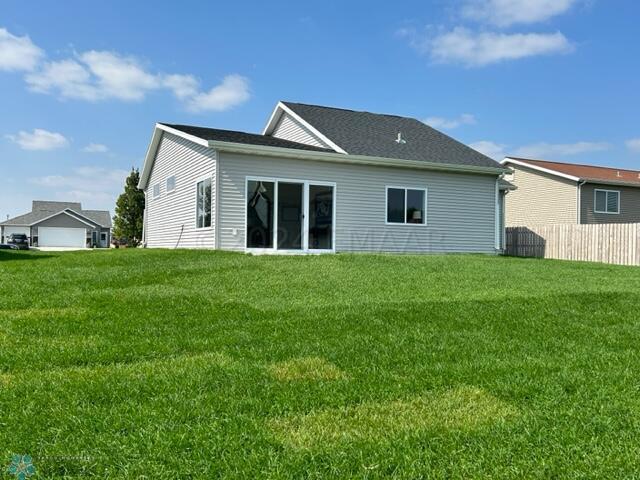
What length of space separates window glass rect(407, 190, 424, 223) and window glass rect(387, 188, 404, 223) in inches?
9.7

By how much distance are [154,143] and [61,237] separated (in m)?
39.3

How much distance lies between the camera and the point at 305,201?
1407 centimetres

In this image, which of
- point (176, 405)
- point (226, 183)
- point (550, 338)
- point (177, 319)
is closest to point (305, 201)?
point (226, 183)

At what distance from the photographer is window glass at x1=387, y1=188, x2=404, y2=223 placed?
15.2m

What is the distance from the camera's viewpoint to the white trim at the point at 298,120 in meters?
15.4

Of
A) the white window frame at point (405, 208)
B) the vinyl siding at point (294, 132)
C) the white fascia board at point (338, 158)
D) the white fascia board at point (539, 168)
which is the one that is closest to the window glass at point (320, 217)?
the white fascia board at point (338, 158)

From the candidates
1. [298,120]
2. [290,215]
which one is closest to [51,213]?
[298,120]

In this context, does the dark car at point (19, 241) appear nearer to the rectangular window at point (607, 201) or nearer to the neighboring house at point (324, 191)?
the neighboring house at point (324, 191)

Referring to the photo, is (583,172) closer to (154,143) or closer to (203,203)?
(203,203)

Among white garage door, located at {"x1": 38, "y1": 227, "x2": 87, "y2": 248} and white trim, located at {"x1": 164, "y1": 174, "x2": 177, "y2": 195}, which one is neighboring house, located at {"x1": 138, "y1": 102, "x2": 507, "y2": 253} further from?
white garage door, located at {"x1": 38, "y1": 227, "x2": 87, "y2": 248}

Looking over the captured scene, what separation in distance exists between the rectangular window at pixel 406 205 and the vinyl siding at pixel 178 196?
17.4 ft

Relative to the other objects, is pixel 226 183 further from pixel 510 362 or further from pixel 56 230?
pixel 56 230

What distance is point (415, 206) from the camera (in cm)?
1558

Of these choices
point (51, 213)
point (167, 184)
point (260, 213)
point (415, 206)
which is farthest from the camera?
point (51, 213)
